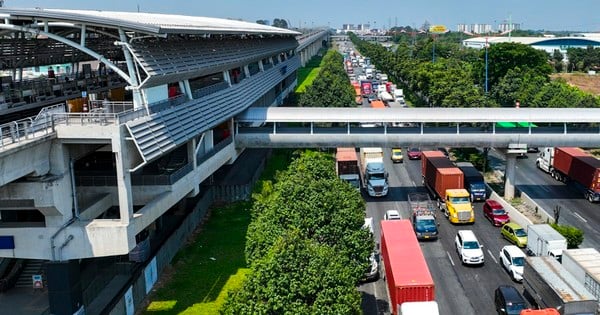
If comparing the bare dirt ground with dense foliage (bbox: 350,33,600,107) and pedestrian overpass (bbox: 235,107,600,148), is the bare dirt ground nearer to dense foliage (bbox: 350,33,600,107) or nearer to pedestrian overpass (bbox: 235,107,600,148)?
dense foliage (bbox: 350,33,600,107)

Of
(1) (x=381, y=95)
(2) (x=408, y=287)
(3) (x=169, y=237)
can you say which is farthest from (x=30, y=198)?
(1) (x=381, y=95)

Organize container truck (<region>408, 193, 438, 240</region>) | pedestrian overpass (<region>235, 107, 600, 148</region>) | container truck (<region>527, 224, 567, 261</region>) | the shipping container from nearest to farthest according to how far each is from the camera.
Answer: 1. container truck (<region>527, 224, 567, 261</region>)
2. container truck (<region>408, 193, 438, 240</region>)
3. pedestrian overpass (<region>235, 107, 600, 148</region>)
4. the shipping container

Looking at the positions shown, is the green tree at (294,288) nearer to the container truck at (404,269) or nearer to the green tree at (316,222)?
the green tree at (316,222)

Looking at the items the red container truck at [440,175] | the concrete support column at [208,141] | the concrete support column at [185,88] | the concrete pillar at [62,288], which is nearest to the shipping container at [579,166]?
the red container truck at [440,175]

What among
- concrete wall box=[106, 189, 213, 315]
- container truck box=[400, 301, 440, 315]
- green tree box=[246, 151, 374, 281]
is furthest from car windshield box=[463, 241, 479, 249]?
concrete wall box=[106, 189, 213, 315]

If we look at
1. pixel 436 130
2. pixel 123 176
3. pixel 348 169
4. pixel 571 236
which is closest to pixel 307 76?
pixel 348 169

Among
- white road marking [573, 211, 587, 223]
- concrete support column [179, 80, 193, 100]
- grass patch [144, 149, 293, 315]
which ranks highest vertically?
concrete support column [179, 80, 193, 100]
